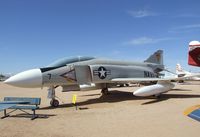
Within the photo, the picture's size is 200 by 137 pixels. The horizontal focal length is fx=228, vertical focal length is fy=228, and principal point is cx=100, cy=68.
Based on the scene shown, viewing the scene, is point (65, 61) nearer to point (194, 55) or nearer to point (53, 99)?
point (53, 99)

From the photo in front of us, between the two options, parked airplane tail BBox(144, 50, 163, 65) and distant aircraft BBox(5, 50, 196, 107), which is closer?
distant aircraft BBox(5, 50, 196, 107)

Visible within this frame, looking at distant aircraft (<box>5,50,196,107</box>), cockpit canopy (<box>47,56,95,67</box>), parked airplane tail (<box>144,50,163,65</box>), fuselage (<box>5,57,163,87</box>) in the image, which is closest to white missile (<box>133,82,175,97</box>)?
distant aircraft (<box>5,50,196,107</box>)

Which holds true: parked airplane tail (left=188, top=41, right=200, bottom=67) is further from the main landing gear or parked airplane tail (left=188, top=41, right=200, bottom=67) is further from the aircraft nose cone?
the aircraft nose cone

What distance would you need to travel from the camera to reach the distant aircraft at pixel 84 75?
1214 cm

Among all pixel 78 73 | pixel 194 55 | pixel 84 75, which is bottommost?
pixel 84 75

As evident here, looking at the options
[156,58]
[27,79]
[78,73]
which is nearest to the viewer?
[27,79]

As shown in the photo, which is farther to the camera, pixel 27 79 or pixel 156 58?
pixel 156 58

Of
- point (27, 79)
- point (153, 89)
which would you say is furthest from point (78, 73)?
point (153, 89)

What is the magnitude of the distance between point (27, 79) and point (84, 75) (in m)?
3.57

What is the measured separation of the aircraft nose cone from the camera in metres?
11.8

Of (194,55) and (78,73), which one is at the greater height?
(194,55)

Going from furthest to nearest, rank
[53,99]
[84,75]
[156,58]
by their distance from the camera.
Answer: [156,58], [84,75], [53,99]

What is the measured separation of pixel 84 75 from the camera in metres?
14.1

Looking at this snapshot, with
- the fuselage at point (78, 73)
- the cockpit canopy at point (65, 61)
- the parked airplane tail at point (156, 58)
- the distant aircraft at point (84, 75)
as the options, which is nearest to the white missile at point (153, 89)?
the distant aircraft at point (84, 75)
